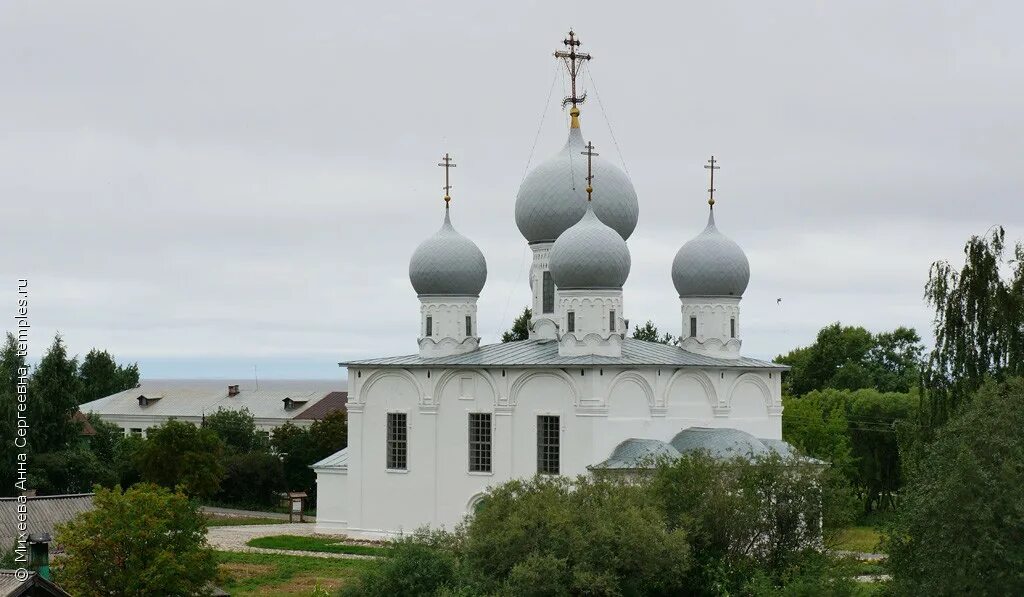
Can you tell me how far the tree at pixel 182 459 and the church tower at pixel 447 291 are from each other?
1165 cm

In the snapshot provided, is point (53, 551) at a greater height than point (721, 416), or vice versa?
point (721, 416)

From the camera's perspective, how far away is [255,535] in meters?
37.4

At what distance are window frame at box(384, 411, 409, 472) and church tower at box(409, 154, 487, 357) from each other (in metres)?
1.91

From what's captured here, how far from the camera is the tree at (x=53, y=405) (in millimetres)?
46375

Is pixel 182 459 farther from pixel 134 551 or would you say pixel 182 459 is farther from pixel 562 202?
pixel 134 551

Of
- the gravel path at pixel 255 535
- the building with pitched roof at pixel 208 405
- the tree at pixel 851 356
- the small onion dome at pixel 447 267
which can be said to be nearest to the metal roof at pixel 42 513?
the gravel path at pixel 255 535

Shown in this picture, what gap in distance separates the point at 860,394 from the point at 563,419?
19.7 meters

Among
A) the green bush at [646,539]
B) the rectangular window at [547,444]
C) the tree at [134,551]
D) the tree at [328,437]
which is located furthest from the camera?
the tree at [328,437]

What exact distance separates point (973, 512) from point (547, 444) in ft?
45.6

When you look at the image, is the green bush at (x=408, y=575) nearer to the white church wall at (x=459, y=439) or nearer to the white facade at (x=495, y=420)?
the white facade at (x=495, y=420)

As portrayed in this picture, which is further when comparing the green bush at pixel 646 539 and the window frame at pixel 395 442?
the window frame at pixel 395 442

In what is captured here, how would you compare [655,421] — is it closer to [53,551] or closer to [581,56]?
[581,56]

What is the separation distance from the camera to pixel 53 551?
31.4 m

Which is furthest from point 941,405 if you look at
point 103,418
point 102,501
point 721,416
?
point 103,418
